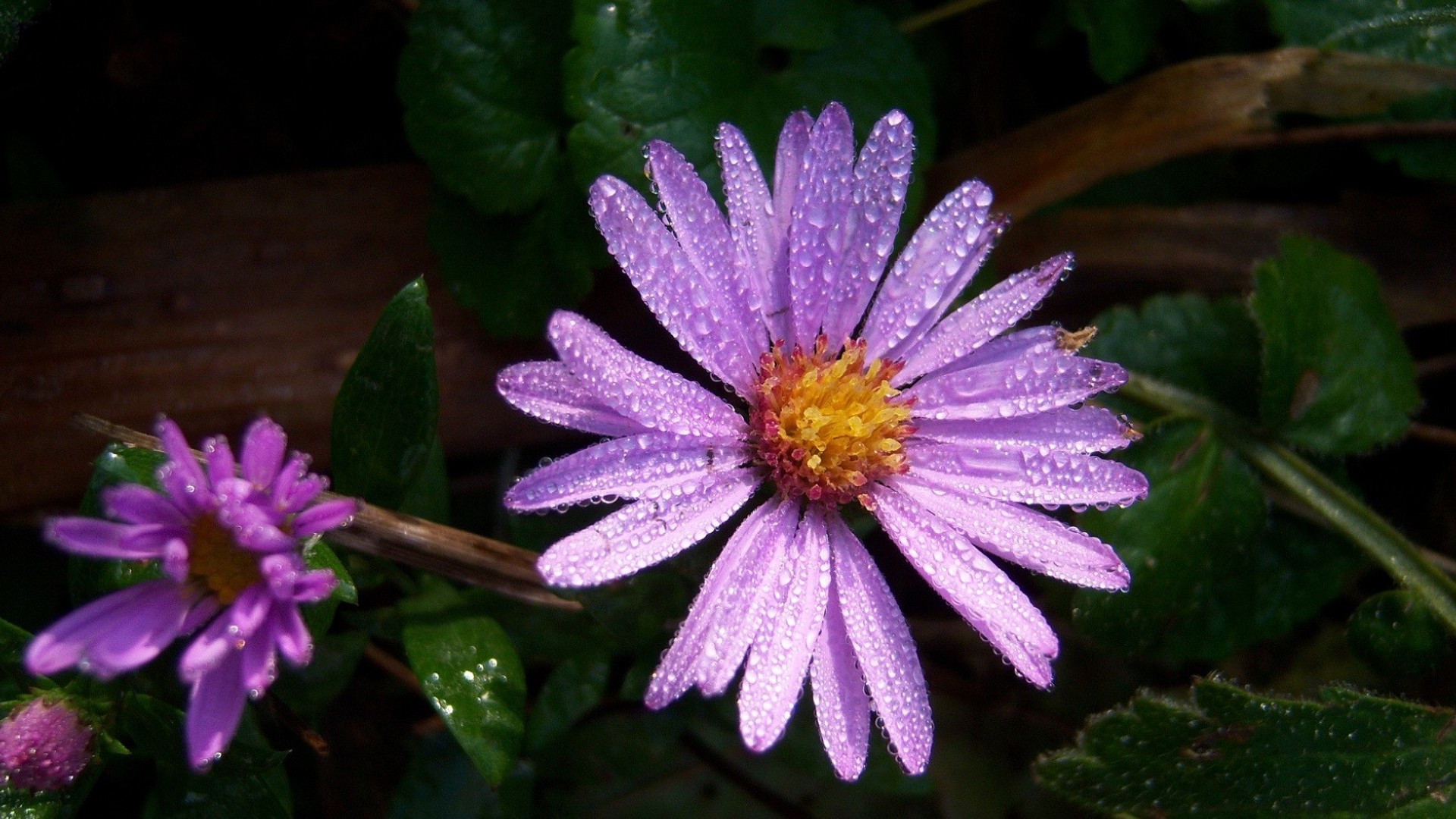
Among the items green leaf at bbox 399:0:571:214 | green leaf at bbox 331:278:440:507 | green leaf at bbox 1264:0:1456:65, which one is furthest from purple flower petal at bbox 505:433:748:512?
green leaf at bbox 1264:0:1456:65

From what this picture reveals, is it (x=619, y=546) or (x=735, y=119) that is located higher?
(x=735, y=119)

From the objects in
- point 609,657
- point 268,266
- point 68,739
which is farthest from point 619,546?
point 268,266

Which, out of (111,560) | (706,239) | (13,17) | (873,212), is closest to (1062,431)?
(873,212)

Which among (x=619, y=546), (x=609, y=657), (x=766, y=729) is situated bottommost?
(x=609, y=657)

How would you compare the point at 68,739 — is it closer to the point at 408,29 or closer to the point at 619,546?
the point at 619,546

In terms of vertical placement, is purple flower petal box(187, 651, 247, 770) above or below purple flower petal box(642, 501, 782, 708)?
below

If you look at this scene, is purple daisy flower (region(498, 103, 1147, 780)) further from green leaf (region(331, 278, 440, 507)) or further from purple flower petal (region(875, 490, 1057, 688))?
green leaf (region(331, 278, 440, 507))

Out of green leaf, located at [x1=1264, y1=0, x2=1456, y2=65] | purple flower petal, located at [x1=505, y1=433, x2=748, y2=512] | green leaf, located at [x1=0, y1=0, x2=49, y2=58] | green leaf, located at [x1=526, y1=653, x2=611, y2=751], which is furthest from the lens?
green leaf, located at [x1=1264, y1=0, x2=1456, y2=65]

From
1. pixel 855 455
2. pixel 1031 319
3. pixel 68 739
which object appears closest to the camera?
pixel 68 739
